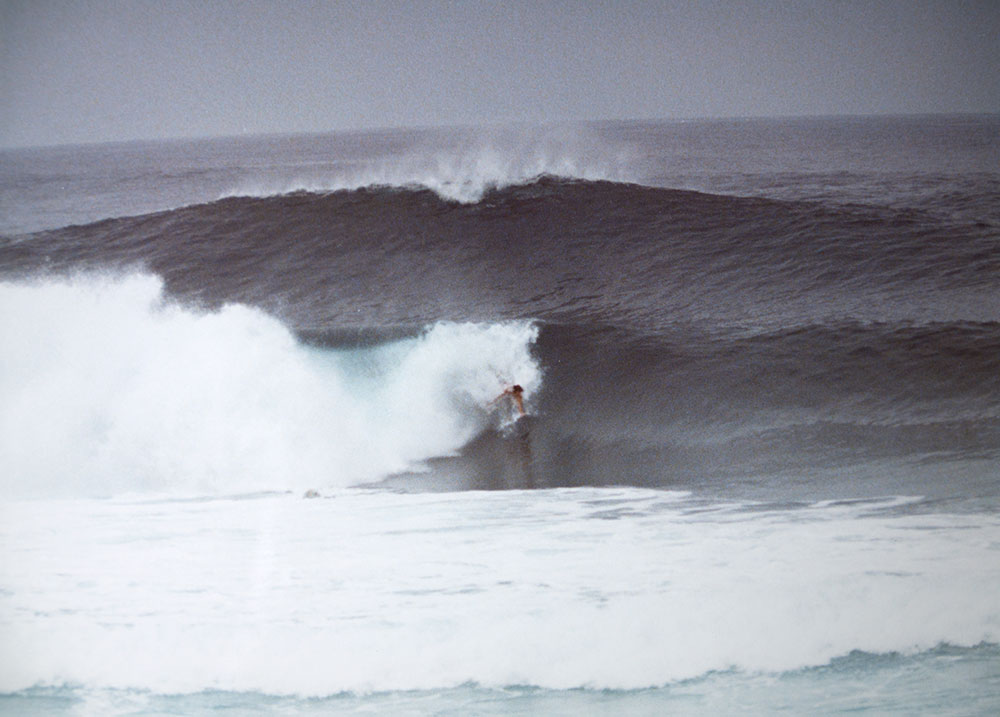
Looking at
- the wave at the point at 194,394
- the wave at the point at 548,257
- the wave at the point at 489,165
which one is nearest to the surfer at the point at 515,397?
the wave at the point at 194,394

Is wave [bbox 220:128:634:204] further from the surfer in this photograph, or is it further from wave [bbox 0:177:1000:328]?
the surfer

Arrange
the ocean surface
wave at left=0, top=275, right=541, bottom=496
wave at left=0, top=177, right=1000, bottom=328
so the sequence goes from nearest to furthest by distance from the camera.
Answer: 1. the ocean surface
2. wave at left=0, top=275, right=541, bottom=496
3. wave at left=0, top=177, right=1000, bottom=328

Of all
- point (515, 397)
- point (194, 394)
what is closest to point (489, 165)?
point (515, 397)

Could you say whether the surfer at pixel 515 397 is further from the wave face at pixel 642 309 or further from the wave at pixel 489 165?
the wave at pixel 489 165

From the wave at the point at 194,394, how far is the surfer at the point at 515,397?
0.9 inches

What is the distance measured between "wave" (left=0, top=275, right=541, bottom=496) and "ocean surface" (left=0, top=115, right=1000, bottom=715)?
0.03ft

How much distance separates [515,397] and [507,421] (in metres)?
0.09

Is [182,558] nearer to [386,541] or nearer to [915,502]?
[386,541]

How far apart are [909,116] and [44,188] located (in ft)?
9.84

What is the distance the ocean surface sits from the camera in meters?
2.32

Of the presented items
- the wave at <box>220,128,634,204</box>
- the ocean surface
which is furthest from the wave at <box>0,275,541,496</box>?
the wave at <box>220,128,634,204</box>

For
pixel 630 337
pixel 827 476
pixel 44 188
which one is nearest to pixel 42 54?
pixel 44 188

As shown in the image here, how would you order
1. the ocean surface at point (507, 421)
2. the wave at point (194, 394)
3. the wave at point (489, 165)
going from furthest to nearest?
the wave at point (489, 165) → the wave at point (194, 394) → the ocean surface at point (507, 421)

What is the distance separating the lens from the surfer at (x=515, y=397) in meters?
2.81
